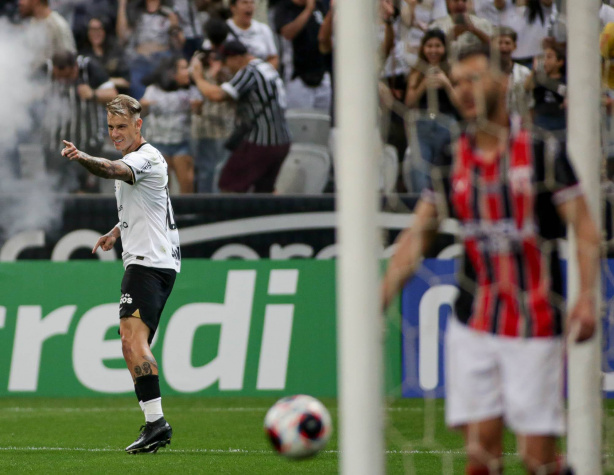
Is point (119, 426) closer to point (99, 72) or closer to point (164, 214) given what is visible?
point (164, 214)

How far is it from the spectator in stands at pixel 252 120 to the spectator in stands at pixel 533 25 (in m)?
2.18

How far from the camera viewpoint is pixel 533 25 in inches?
334

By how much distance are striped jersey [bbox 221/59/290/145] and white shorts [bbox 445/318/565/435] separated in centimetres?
615

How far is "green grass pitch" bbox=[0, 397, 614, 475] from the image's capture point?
17.1 ft

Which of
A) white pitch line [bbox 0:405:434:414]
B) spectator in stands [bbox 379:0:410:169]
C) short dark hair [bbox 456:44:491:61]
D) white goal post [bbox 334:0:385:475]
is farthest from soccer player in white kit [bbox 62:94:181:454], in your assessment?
short dark hair [bbox 456:44:491:61]

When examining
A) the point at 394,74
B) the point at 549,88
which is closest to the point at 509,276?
the point at 394,74

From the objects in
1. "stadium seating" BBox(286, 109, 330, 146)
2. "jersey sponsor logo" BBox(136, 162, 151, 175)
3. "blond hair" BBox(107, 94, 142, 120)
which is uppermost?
"blond hair" BBox(107, 94, 142, 120)

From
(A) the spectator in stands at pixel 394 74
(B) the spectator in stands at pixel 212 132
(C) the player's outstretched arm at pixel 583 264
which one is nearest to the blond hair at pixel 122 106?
(A) the spectator in stands at pixel 394 74

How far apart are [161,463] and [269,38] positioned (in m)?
5.29

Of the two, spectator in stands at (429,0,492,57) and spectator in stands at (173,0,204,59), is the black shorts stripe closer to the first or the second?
spectator in stands at (429,0,492,57)

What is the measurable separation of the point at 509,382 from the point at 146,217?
3.02 m

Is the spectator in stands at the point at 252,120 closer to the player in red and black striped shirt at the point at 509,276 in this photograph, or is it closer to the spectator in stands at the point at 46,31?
Result: the spectator in stands at the point at 46,31

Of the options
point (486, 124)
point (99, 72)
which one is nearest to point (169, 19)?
point (99, 72)

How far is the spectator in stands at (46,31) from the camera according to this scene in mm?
9539
